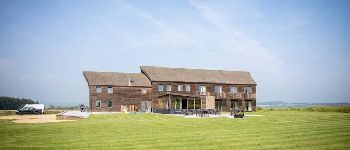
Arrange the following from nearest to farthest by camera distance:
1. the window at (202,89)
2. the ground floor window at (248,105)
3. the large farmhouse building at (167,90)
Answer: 1. the large farmhouse building at (167,90)
2. the window at (202,89)
3. the ground floor window at (248,105)

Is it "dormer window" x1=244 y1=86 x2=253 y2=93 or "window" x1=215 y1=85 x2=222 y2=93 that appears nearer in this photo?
"window" x1=215 y1=85 x2=222 y2=93

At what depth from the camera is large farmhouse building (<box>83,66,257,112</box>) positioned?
51.5 meters

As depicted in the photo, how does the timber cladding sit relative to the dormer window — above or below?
below

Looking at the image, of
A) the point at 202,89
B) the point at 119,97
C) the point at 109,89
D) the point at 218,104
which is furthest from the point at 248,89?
the point at 109,89

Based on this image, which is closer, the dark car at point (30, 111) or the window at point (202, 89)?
the dark car at point (30, 111)

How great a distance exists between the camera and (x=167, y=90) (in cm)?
5428

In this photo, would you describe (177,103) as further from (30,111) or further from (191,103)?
(30,111)

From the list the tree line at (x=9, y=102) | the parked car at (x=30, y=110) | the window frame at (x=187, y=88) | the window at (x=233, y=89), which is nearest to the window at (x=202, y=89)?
the window frame at (x=187, y=88)

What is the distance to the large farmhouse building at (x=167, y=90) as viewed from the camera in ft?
169

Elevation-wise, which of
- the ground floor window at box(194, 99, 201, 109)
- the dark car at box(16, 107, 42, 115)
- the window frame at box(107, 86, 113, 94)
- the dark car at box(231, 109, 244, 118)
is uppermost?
the window frame at box(107, 86, 113, 94)

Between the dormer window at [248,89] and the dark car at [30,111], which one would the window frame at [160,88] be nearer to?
the dormer window at [248,89]

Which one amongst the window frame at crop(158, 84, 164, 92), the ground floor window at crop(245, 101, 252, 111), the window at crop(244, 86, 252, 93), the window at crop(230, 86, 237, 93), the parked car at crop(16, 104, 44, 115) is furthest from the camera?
the window at crop(244, 86, 252, 93)

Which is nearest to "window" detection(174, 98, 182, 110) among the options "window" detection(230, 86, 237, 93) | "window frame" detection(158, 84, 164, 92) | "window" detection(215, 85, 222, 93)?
"window frame" detection(158, 84, 164, 92)

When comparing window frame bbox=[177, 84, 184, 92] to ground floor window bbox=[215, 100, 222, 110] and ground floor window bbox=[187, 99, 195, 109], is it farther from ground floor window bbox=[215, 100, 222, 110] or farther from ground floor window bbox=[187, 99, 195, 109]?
ground floor window bbox=[215, 100, 222, 110]
